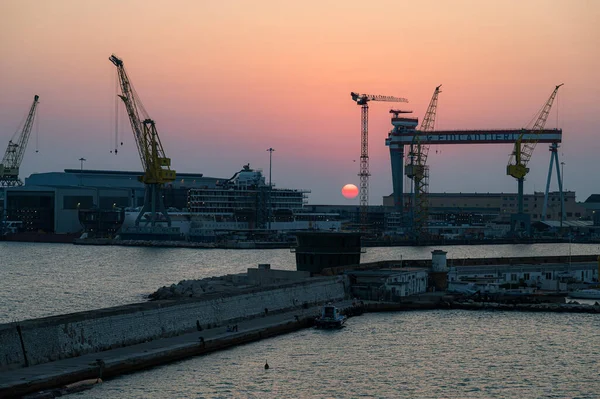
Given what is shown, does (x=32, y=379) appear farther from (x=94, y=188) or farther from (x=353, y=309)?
(x=94, y=188)

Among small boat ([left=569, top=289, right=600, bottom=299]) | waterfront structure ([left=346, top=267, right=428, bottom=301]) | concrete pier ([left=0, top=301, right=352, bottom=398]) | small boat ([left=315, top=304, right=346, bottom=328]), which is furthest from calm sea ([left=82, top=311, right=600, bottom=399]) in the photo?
small boat ([left=569, top=289, right=600, bottom=299])

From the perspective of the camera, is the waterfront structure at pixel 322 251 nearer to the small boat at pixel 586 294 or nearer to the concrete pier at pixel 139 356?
the small boat at pixel 586 294

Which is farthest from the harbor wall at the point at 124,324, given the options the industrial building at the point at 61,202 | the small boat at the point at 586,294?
the industrial building at the point at 61,202

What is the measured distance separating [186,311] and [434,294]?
66.3 feet

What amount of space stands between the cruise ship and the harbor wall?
9293 centimetres

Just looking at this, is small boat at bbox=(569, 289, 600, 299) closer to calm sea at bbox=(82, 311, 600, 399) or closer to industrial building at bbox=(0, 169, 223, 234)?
calm sea at bbox=(82, 311, 600, 399)

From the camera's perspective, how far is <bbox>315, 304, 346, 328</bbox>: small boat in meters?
38.5

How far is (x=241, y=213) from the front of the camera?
140m

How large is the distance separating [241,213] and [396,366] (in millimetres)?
109760

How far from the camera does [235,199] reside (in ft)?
462

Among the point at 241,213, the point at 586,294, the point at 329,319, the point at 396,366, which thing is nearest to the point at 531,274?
the point at 586,294

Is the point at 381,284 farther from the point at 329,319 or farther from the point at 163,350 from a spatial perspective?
the point at 163,350

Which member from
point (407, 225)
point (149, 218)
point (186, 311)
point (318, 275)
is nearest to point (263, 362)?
point (186, 311)

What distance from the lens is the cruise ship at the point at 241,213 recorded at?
5325 inches
